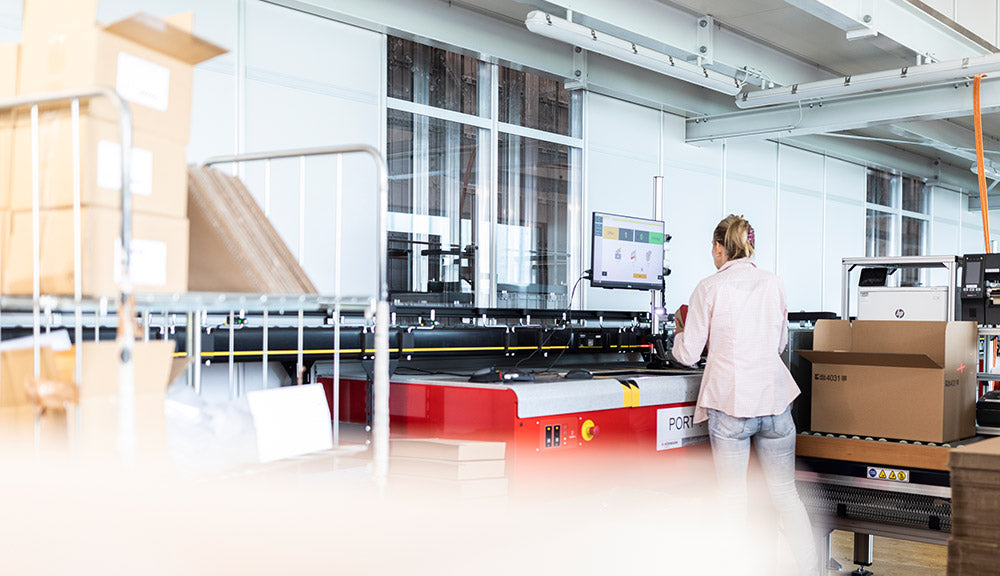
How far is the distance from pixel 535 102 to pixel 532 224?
34.9 inches

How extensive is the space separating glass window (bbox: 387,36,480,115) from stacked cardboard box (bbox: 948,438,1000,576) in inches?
179

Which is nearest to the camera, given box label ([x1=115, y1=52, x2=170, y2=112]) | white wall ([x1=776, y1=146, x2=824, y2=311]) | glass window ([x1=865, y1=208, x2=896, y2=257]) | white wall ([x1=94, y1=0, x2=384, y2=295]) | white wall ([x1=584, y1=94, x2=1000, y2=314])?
box label ([x1=115, y1=52, x2=170, y2=112])

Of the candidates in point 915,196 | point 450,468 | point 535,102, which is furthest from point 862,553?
point 915,196

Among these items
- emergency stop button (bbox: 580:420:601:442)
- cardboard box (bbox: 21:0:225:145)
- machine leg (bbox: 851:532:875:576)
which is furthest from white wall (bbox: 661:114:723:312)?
cardboard box (bbox: 21:0:225:145)

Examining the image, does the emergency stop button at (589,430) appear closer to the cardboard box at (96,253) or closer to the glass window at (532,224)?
the cardboard box at (96,253)

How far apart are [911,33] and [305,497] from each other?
5.05m

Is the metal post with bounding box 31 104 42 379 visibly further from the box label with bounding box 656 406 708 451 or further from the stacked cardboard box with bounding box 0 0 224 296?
the box label with bounding box 656 406 708 451

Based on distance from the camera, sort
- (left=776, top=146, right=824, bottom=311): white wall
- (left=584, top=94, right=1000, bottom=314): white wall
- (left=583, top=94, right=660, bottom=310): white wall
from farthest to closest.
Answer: (left=776, top=146, right=824, bottom=311): white wall
(left=584, top=94, right=1000, bottom=314): white wall
(left=583, top=94, right=660, bottom=310): white wall

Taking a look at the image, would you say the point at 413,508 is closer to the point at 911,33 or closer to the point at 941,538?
the point at 941,538

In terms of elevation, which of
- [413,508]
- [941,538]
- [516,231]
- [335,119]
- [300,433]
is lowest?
[941,538]

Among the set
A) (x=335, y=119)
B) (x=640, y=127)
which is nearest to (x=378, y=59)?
(x=335, y=119)

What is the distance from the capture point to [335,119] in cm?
520

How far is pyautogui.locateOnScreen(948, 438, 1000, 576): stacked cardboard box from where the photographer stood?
1537 mm

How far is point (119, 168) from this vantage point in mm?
1344
